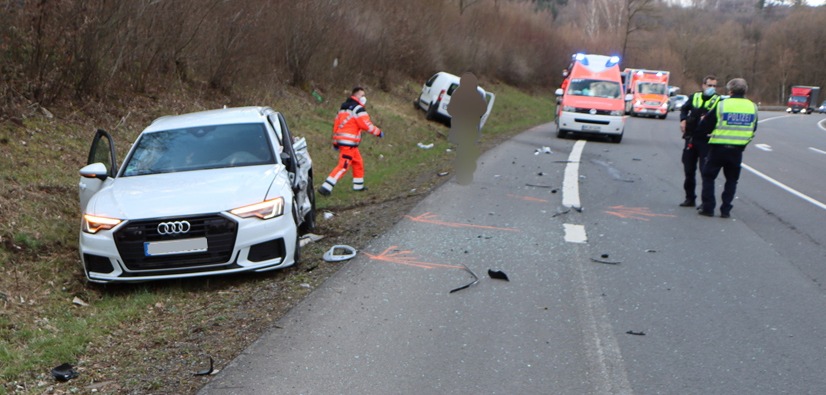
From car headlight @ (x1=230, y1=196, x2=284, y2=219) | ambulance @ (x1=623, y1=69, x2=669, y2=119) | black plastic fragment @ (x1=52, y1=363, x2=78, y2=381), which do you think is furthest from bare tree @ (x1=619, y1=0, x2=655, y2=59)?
black plastic fragment @ (x1=52, y1=363, x2=78, y2=381)

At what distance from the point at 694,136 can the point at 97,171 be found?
8253 mm

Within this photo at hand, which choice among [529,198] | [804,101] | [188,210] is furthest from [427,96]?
[804,101]

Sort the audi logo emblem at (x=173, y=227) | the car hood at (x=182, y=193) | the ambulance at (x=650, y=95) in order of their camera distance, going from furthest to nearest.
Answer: the ambulance at (x=650, y=95) < the car hood at (x=182, y=193) < the audi logo emblem at (x=173, y=227)

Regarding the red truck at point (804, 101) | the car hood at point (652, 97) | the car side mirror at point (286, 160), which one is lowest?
the red truck at point (804, 101)

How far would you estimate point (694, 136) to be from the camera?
11602 millimetres

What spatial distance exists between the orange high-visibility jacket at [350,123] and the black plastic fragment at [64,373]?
25.6 ft

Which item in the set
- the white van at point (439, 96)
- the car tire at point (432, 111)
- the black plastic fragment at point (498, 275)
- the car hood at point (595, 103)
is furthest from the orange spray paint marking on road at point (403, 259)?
the car tire at point (432, 111)

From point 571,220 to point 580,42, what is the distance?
62.6 m

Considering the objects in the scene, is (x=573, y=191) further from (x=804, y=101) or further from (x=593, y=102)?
(x=804, y=101)

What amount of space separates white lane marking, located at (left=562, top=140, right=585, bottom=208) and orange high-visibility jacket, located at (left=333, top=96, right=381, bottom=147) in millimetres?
3262

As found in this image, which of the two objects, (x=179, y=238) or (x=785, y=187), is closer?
Result: (x=179, y=238)

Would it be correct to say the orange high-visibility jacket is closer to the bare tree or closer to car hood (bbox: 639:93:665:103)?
car hood (bbox: 639:93:665:103)

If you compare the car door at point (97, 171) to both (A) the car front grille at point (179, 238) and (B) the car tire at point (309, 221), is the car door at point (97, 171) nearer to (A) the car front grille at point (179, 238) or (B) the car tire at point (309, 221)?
(A) the car front grille at point (179, 238)

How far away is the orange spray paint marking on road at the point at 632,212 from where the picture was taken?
10.7 metres
